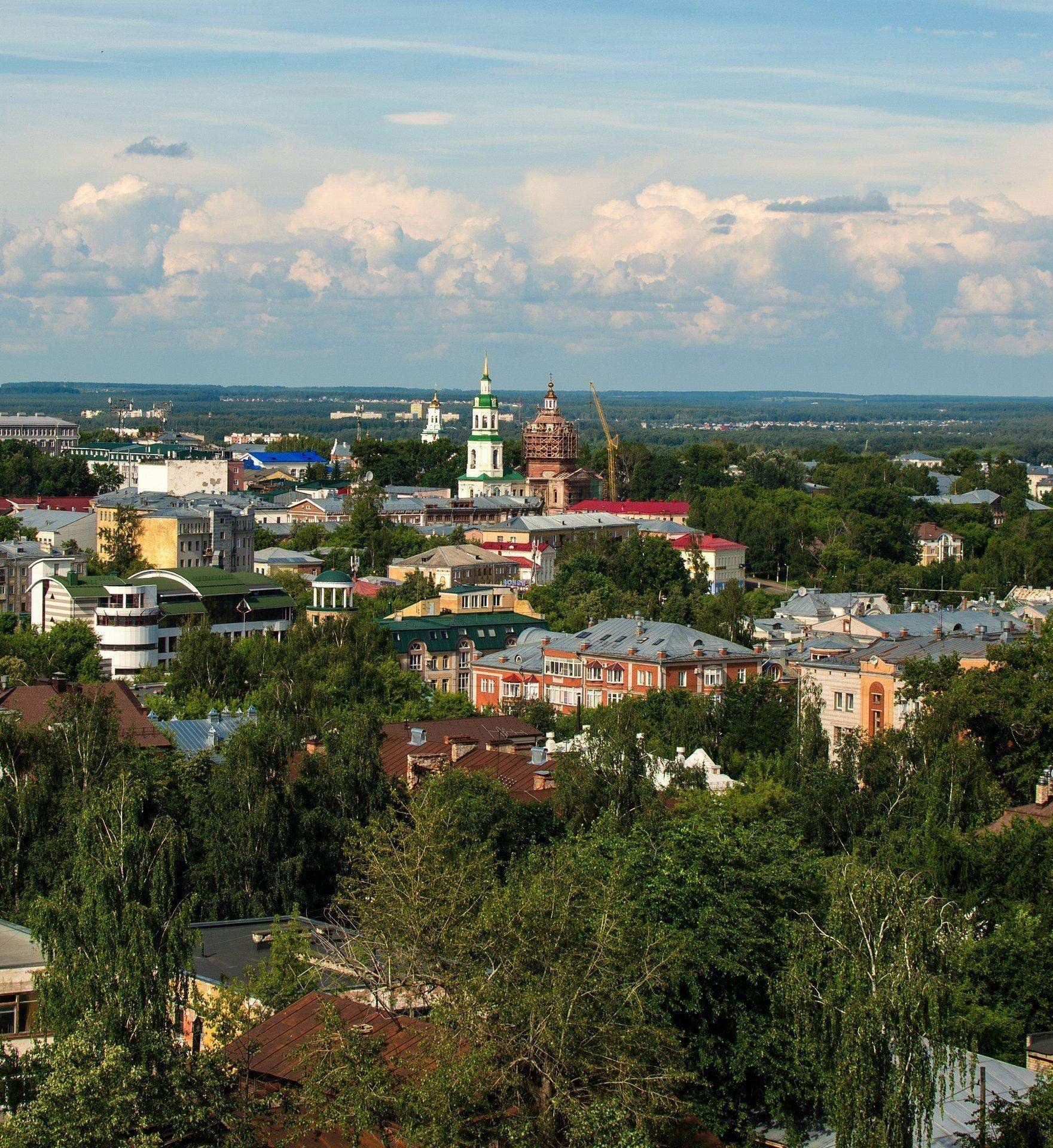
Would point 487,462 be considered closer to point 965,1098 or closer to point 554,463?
point 554,463

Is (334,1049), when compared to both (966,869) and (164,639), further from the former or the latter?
(164,639)

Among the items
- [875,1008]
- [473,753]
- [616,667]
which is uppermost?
[875,1008]

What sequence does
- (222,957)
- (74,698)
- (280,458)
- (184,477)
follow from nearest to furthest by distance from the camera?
(222,957) < (74,698) < (184,477) < (280,458)

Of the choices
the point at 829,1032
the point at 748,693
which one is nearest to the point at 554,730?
the point at 748,693

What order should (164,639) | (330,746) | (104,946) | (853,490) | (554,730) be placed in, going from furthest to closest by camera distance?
(853,490) → (164,639) → (554,730) → (330,746) → (104,946)

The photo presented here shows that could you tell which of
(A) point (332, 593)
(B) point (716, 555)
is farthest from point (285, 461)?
(A) point (332, 593)

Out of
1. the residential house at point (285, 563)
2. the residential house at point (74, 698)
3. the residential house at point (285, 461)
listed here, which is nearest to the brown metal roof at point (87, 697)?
the residential house at point (74, 698)

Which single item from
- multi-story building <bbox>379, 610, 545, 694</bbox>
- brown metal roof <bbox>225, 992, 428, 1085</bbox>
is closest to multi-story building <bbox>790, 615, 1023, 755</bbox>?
multi-story building <bbox>379, 610, 545, 694</bbox>
